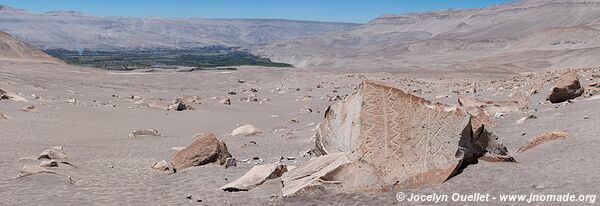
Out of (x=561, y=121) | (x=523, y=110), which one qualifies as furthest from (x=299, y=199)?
(x=523, y=110)

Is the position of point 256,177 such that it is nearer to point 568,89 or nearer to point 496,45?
point 568,89

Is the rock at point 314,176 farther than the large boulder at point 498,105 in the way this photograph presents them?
No

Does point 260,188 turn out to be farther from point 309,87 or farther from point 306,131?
point 309,87

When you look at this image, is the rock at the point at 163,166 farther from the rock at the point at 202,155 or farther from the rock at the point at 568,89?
the rock at the point at 568,89

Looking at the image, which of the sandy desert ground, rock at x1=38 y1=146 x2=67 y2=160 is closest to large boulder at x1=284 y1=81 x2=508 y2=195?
the sandy desert ground

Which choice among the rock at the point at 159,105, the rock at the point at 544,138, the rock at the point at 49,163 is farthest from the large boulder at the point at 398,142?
the rock at the point at 159,105

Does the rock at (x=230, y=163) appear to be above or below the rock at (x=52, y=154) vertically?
above

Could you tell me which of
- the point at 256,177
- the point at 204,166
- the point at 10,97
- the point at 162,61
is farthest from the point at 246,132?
Result: the point at 162,61

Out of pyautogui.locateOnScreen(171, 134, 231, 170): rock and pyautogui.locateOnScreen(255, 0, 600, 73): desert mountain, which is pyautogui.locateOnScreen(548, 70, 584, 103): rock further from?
pyautogui.locateOnScreen(255, 0, 600, 73): desert mountain
